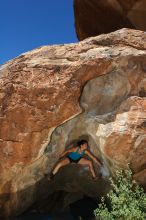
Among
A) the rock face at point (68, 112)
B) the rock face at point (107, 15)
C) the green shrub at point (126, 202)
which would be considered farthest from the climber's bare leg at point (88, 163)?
the rock face at point (107, 15)

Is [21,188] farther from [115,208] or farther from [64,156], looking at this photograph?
[115,208]

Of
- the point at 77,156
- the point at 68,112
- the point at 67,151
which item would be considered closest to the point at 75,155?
the point at 77,156

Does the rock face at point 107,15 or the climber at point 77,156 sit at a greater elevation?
the rock face at point 107,15

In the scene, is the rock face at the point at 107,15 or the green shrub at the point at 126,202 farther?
the rock face at the point at 107,15

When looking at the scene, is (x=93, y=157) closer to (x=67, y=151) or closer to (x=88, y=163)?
(x=88, y=163)

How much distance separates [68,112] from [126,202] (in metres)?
2.69

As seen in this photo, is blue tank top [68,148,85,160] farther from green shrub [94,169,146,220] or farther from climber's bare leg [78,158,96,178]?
green shrub [94,169,146,220]

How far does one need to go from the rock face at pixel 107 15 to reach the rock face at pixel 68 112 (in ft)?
22.5

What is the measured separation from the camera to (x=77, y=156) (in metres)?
9.79

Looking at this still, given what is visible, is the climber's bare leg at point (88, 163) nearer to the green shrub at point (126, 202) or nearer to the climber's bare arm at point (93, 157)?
the climber's bare arm at point (93, 157)

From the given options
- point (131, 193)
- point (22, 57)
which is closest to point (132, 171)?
point (131, 193)

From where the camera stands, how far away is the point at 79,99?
9.33 metres

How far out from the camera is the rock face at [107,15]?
16062 mm

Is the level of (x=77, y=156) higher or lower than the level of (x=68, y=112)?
lower
